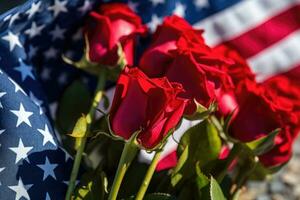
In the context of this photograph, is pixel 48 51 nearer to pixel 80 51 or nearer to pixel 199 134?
pixel 80 51

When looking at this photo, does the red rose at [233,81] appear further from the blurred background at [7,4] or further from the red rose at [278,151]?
the blurred background at [7,4]

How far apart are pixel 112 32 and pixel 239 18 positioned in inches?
10.8

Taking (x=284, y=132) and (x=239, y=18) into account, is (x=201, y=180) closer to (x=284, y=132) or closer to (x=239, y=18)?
(x=284, y=132)

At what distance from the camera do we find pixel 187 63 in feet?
2.34

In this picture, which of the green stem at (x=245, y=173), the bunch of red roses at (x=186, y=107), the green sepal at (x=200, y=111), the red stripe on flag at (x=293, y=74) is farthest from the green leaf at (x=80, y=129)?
the red stripe on flag at (x=293, y=74)

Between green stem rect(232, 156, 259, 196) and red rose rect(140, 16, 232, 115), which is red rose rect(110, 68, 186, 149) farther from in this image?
green stem rect(232, 156, 259, 196)

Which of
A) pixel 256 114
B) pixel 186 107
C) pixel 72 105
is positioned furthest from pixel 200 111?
pixel 72 105

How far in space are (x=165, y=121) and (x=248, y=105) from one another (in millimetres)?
178

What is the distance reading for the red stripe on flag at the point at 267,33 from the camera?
3.42 feet

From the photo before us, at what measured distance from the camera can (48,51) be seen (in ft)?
2.92

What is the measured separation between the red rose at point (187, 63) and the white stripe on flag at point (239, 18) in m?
0.21

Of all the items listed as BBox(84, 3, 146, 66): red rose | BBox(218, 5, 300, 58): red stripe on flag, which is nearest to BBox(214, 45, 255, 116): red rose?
BBox(84, 3, 146, 66): red rose

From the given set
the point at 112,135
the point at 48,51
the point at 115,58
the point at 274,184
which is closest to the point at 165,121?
the point at 112,135

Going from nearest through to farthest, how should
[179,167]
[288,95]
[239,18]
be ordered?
[179,167] < [288,95] < [239,18]
